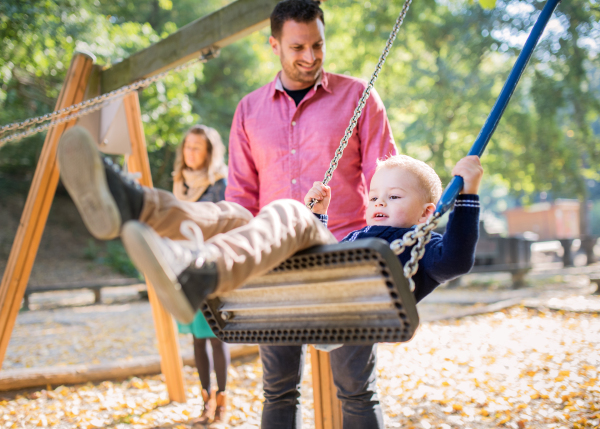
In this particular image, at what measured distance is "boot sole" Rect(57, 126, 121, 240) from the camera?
3.60 feet

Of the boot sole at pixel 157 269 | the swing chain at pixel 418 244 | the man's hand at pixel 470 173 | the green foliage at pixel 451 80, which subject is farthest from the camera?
the green foliage at pixel 451 80

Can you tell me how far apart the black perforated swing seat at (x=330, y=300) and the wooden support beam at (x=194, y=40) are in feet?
5.60

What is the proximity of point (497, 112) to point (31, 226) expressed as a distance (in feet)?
9.52

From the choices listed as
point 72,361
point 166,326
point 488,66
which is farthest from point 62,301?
point 488,66

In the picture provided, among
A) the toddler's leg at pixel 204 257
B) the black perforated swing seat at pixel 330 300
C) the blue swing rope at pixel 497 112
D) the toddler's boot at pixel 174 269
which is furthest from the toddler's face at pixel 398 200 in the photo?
the toddler's boot at pixel 174 269

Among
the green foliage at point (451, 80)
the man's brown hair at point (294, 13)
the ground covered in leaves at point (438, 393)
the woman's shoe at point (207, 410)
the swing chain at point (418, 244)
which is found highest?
the green foliage at point (451, 80)

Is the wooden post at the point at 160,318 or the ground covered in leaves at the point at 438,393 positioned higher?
the wooden post at the point at 160,318

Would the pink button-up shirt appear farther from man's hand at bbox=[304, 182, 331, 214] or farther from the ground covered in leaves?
the ground covered in leaves

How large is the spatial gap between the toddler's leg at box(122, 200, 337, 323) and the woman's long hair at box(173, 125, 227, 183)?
2263mm

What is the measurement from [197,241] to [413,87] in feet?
40.0

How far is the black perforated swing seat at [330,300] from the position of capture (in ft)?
4.12

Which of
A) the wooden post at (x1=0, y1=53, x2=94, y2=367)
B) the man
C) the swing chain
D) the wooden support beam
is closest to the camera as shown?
the swing chain

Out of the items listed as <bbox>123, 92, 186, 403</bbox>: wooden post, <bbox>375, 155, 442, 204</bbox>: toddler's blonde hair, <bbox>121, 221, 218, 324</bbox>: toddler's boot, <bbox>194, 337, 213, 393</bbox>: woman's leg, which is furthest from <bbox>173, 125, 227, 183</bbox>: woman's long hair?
<bbox>121, 221, 218, 324</bbox>: toddler's boot

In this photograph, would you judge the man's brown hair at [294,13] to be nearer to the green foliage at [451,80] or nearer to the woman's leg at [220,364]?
the woman's leg at [220,364]
